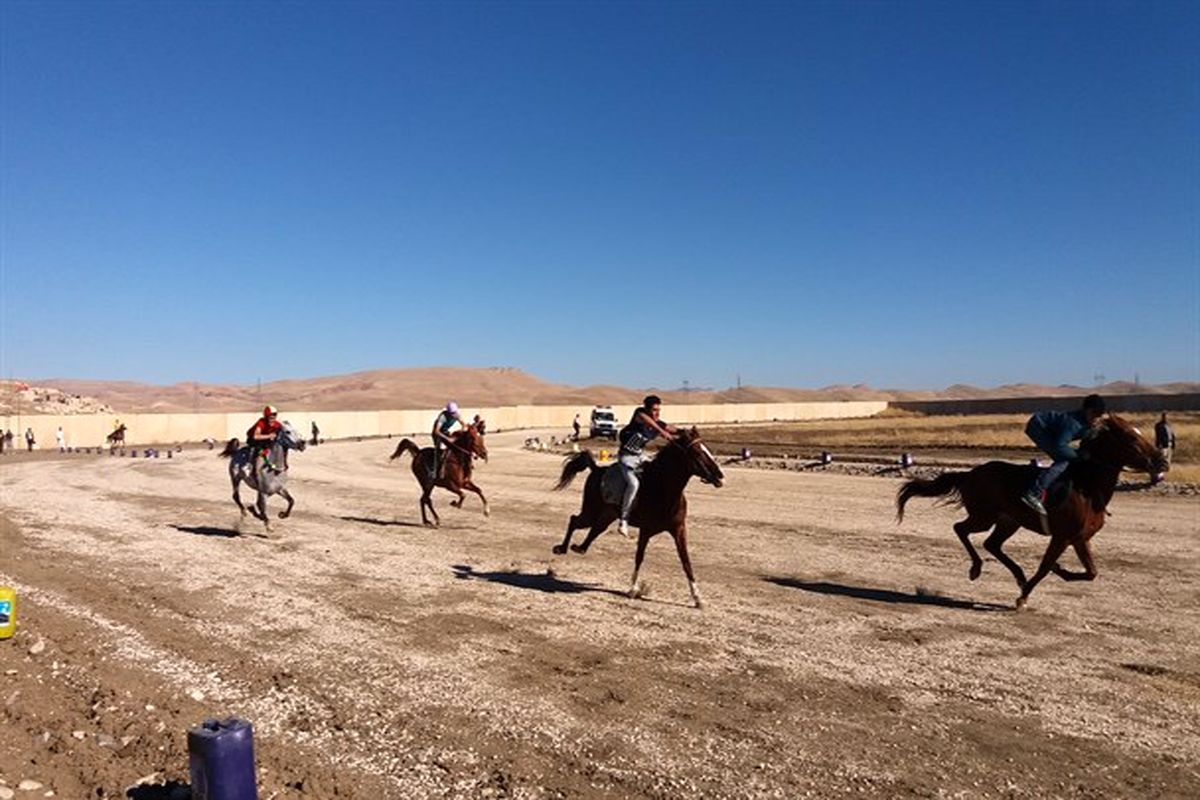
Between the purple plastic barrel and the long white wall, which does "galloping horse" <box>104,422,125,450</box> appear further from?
the purple plastic barrel

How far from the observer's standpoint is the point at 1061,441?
11.1m

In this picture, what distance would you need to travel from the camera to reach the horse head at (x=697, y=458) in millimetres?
10711

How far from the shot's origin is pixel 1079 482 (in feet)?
35.5

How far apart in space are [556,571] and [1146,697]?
26.6 feet

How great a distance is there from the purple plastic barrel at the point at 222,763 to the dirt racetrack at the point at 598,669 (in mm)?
549

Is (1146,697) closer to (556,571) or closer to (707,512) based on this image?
(556,571)

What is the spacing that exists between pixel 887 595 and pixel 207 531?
13550 mm

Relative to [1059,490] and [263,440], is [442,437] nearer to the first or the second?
[263,440]

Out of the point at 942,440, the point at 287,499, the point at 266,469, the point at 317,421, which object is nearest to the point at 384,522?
the point at 287,499

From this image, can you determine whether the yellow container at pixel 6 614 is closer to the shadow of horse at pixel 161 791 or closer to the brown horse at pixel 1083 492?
the shadow of horse at pixel 161 791

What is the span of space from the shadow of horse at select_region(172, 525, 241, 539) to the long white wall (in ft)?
52.2

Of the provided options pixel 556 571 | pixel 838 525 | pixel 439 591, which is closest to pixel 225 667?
pixel 439 591

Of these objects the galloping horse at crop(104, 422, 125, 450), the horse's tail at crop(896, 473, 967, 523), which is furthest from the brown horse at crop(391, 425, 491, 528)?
the galloping horse at crop(104, 422, 125, 450)

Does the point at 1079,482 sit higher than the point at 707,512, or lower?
higher
